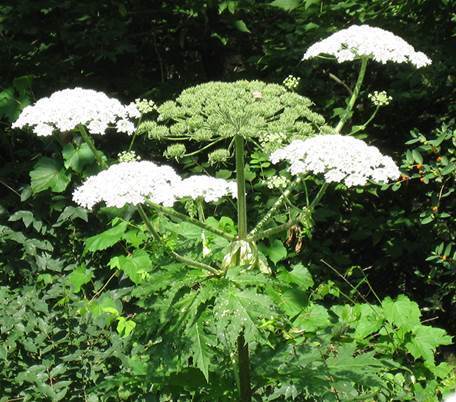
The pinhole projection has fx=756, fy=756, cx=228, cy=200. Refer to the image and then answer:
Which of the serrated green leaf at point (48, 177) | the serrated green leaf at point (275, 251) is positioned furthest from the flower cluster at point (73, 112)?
the serrated green leaf at point (48, 177)

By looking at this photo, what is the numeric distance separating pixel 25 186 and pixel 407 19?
11.9 ft

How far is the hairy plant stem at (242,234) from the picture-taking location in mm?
3357

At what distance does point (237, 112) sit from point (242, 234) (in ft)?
1.87

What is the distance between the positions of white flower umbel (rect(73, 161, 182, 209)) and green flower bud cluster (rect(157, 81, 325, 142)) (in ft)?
0.90

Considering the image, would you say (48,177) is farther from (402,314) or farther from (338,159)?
(338,159)

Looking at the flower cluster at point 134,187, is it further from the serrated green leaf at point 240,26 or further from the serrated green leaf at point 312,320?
the serrated green leaf at point 240,26

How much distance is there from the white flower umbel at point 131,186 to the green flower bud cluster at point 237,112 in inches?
10.8

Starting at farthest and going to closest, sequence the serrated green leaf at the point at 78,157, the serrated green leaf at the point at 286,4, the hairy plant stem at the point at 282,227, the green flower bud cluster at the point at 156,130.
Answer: the serrated green leaf at the point at 286,4
the serrated green leaf at the point at 78,157
the green flower bud cluster at the point at 156,130
the hairy plant stem at the point at 282,227

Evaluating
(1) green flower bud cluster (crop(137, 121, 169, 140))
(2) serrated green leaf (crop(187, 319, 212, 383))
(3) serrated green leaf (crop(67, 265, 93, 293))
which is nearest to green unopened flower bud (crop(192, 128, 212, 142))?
(1) green flower bud cluster (crop(137, 121, 169, 140))

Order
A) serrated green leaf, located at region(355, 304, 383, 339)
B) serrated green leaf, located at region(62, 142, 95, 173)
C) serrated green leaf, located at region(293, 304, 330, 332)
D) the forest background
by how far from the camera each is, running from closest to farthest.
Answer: serrated green leaf, located at region(293, 304, 330, 332) < serrated green leaf, located at region(355, 304, 383, 339) < serrated green leaf, located at region(62, 142, 95, 173) < the forest background

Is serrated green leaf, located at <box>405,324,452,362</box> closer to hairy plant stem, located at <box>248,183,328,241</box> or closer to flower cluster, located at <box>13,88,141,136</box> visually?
hairy plant stem, located at <box>248,183,328,241</box>

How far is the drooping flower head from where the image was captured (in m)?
3.23

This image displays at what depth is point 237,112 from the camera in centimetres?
320

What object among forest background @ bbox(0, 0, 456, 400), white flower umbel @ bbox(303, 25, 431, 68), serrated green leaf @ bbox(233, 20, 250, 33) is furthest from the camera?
serrated green leaf @ bbox(233, 20, 250, 33)
